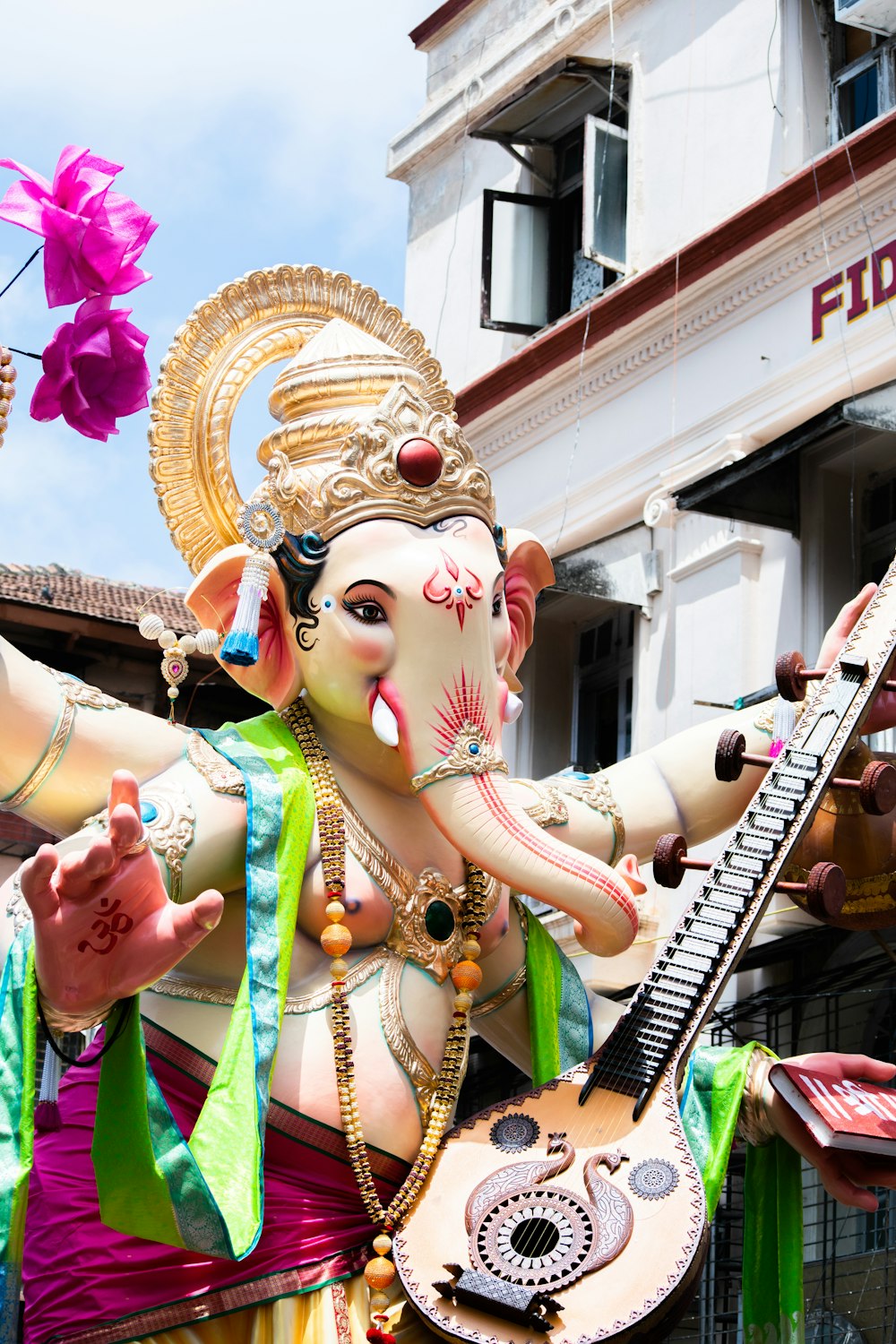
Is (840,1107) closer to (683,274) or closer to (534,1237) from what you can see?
(534,1237)

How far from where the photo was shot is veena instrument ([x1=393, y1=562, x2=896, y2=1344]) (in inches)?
152

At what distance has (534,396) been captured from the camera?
1167 centimetres

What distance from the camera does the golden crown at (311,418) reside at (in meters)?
4.64

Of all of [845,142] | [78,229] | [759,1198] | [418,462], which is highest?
[845,142]

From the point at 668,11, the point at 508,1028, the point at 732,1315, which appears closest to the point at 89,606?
the point at 668,11

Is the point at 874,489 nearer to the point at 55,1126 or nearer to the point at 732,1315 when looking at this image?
the point at 732,1315

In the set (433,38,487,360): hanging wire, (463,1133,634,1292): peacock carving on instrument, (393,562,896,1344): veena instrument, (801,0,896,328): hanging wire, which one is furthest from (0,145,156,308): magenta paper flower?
(433,38,487,360): hanging wire

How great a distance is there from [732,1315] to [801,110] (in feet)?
18.3

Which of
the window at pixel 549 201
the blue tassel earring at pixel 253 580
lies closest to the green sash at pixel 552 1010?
the blue tassel earring at pixel 253 580

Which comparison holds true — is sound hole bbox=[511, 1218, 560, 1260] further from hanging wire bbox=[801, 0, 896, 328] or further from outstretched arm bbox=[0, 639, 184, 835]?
hanging wire bbox=[801, 0, 896, 328]

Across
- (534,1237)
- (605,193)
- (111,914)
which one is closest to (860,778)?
(534,1237)

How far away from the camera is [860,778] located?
180 inches

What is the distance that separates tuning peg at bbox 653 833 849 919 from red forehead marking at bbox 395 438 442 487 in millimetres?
948

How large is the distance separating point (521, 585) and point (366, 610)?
24.7 inches
